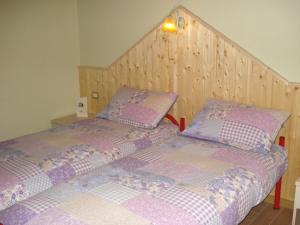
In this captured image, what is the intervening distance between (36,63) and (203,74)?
1.80 m

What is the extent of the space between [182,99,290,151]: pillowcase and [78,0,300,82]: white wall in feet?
1.30

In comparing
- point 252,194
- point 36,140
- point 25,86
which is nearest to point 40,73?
point 25,86

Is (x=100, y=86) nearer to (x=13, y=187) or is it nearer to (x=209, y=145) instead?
(x=209, y=145)

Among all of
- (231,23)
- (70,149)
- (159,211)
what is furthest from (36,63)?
(159,211)

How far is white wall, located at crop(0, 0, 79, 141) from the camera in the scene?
3.46m

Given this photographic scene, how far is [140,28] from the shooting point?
355 centimetres

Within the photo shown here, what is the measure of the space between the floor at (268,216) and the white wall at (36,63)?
94.0 inches

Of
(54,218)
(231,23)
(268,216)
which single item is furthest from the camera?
(231,23)

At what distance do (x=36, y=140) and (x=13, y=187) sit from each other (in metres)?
0.78

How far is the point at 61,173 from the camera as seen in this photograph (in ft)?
7.73

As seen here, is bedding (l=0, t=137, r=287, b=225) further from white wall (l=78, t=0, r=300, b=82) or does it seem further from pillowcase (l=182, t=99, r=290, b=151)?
white wall (l=78, t=0, r=300, b=82)

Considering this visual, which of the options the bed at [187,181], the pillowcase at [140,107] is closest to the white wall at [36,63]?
the pillowcase at [140,107]

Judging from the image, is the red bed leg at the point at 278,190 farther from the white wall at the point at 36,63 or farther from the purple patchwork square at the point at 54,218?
the white wall at the point at 36,63

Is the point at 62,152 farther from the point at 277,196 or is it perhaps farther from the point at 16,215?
the point at 277,196
